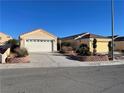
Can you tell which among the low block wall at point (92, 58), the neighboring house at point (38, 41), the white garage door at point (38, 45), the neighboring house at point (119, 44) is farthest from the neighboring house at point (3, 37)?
the low block wall at point (92, 58)

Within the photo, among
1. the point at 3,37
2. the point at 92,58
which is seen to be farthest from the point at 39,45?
the point at 3,37

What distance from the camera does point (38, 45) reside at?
113 feet

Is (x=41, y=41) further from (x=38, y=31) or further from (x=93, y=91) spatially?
(x=93, y=91)

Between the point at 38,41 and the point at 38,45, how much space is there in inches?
30.3

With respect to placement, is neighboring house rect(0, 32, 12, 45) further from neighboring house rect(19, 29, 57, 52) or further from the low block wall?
the low block wall

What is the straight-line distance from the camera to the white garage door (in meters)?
33.9

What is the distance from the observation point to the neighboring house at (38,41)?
33.8 m

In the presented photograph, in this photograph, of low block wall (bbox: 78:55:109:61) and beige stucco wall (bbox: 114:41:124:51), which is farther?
beige stucco wall (bbox: 114:41:124:51)

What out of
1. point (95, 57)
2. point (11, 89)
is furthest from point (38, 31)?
point (11, 89)

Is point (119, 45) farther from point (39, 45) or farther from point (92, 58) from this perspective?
point (92, 58)

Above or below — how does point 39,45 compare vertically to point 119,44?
below

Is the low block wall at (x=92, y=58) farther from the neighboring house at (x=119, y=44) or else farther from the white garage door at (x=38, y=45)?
the neighboring house at (x=119, y=44)

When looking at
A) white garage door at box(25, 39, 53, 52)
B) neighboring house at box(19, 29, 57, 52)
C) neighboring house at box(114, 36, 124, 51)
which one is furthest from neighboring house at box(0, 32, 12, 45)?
neighboring house at box(114, 36, 124, 51)

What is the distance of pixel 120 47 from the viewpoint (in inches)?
1813
